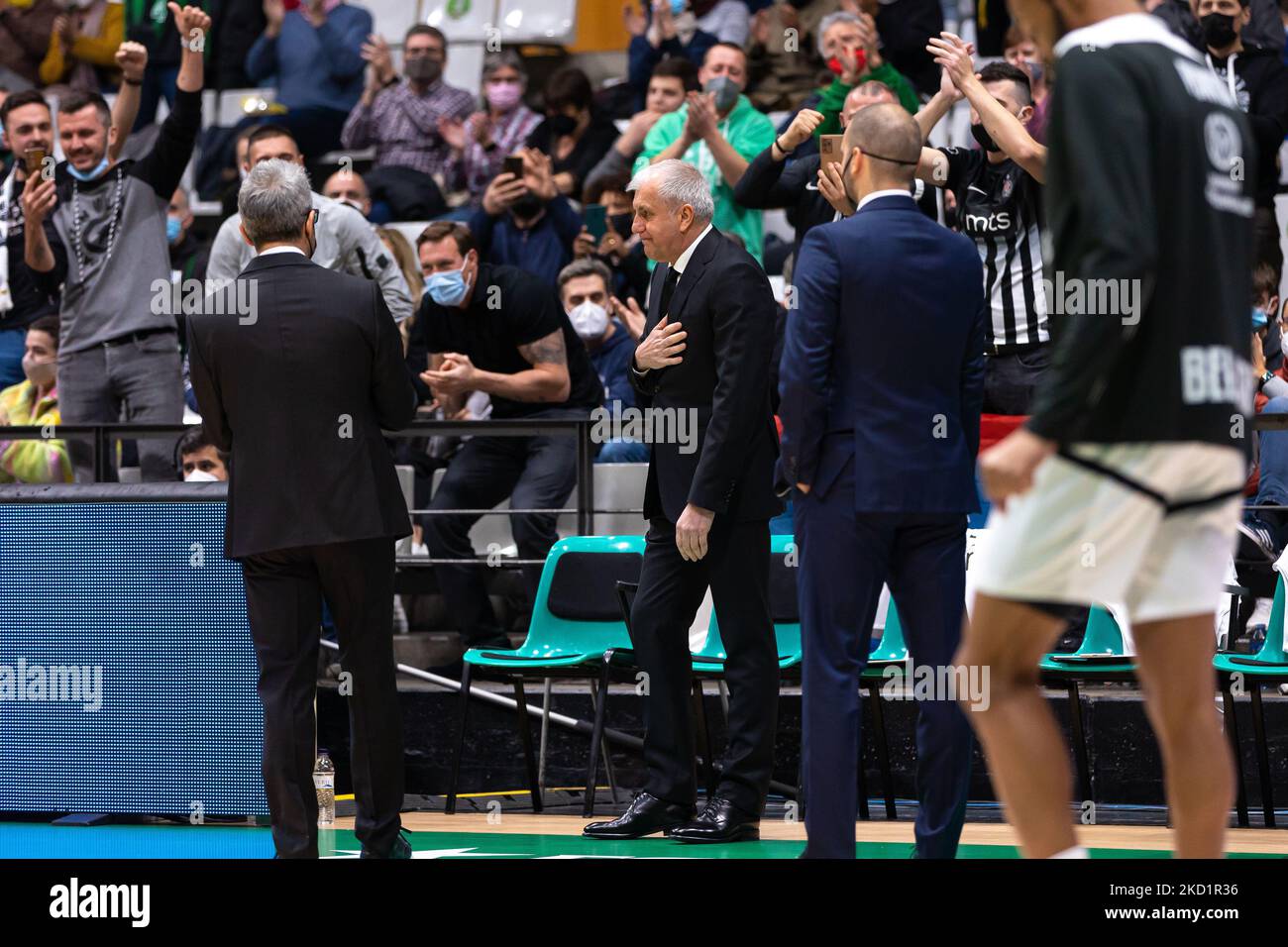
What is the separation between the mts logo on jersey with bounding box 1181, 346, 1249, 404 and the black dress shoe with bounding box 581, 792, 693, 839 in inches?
112

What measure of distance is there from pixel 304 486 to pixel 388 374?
1.27 feet

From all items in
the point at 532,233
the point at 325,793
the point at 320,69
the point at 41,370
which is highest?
the point at 320,69

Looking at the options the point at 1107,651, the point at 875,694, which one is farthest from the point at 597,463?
the point at 1107,651

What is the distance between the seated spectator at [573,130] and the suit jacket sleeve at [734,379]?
4956 mm

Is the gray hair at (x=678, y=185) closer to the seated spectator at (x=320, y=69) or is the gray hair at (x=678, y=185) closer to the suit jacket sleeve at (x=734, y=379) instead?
the suit jacket sleeve at (x=734, y=379)

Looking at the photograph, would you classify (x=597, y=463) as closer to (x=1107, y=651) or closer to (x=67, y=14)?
(x=1107, y=651)

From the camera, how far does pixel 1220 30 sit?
8.12m

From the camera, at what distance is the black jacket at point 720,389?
5.24 metres

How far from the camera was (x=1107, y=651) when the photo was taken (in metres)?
6.20

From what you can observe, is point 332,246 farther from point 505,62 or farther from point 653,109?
point 505,62

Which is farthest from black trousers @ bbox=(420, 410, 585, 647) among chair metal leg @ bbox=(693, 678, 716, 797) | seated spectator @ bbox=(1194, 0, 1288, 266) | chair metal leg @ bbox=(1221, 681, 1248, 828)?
seated spectator @ bbox=(1194, 0, 1288, 266)

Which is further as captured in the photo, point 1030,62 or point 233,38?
point 233,38

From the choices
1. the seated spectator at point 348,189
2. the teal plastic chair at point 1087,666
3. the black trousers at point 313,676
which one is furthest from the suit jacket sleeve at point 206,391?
the seated spectator at point 348,189

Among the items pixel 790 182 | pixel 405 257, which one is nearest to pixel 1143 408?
pixel 790 182
